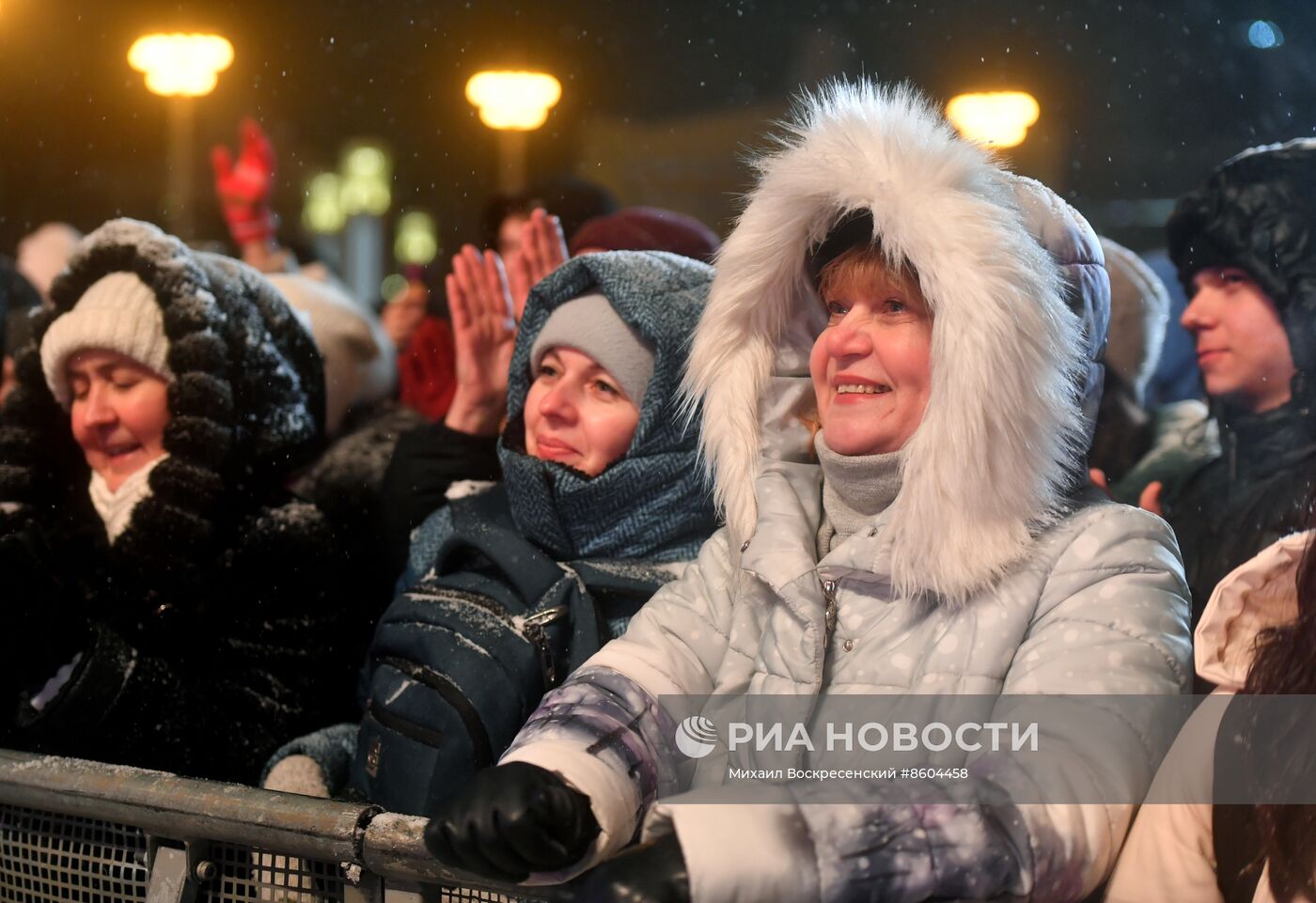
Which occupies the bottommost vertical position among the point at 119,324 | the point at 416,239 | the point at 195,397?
the point at 195,397

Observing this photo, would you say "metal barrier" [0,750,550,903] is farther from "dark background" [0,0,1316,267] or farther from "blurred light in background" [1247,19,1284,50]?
"blurred light in background" [1247,19,1284,50]

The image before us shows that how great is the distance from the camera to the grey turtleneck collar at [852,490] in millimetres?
1715

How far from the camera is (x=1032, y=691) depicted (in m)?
1.50

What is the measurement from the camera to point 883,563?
5.45 feet

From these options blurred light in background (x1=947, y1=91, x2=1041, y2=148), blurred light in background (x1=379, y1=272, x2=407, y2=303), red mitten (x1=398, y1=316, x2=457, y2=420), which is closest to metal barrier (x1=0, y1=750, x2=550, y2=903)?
red mitten (x1=398, y1=316, x2=457, y2=420)

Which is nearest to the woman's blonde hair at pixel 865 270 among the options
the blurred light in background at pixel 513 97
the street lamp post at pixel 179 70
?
the blurred light in background at pixel 513 97

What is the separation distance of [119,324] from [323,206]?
1.12m

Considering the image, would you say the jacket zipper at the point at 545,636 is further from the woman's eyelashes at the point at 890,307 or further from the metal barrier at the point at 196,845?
the woman's eyelashes at the point at 890,307

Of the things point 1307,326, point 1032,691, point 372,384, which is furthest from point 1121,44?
point 372,384

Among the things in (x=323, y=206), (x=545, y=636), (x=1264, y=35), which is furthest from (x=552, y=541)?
(x=323, y=206)

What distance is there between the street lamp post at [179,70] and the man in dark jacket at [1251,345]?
2275 mm

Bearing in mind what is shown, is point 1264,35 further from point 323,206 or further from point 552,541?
point 323,206

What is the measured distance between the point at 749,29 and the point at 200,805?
1714 mm

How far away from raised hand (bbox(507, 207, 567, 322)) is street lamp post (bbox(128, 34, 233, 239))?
104 centimetres
